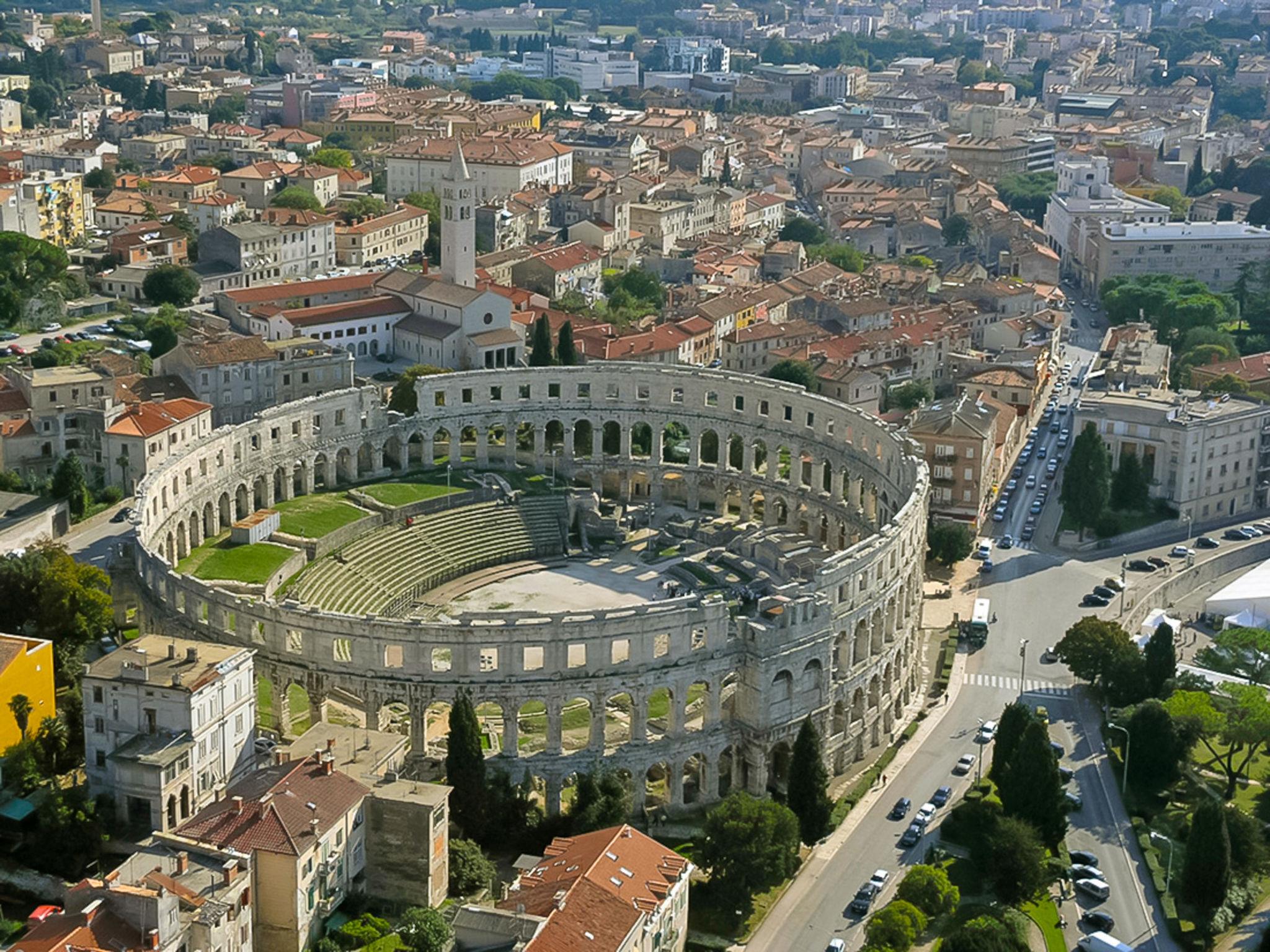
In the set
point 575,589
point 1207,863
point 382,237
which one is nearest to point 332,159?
point 382,237

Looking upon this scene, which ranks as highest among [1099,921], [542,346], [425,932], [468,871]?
[542,346]

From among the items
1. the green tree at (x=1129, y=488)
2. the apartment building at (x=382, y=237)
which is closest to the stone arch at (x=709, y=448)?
the green tree at (x=1129, y=488)

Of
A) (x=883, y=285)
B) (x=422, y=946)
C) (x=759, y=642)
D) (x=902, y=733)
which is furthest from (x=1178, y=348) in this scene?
(x=422, y=946)

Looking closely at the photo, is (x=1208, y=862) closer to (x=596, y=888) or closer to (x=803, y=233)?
(x=596, y=888)

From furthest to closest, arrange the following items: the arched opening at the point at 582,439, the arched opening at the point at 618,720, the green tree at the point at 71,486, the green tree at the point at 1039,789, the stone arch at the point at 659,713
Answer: the arched opening at the point at 582,439 → the green tree at the point at 71,486 → the arched opening at the point at 618,720 → the stone arch at the point at 659,713 → the green tree at the point at 1039,789

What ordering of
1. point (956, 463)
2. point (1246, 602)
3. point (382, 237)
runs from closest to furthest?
point (1246, 602)
point (956, 463)
point (382, 237)

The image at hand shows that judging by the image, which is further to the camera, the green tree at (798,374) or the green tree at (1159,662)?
the green tree at (798,374)

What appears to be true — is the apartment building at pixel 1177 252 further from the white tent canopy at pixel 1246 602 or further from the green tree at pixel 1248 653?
the green tree at pixel 1248 653

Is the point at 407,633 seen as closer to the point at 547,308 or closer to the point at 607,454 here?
the point at 607,454
